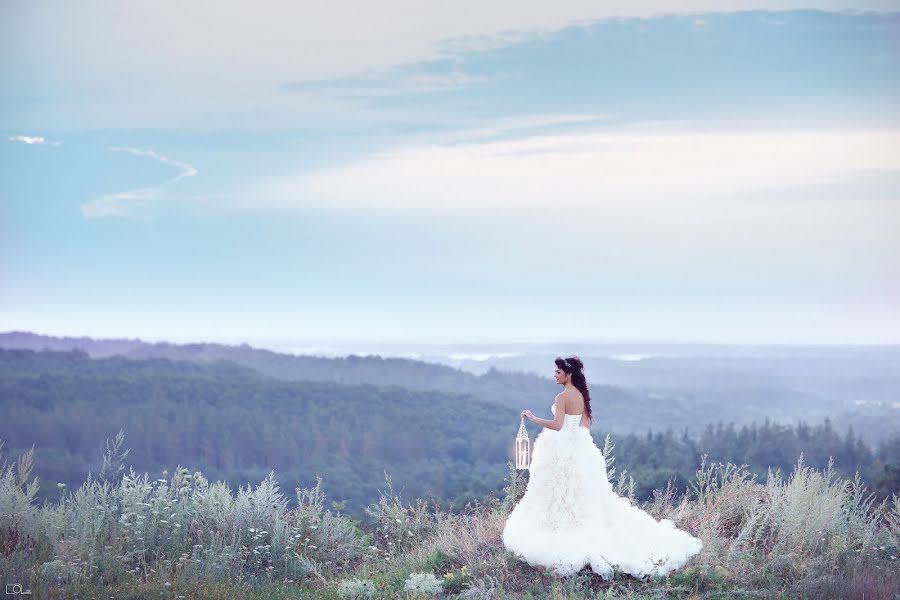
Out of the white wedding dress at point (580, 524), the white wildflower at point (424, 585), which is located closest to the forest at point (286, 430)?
the white wedding dress at point (580, 524)

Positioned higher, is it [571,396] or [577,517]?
[571,396]

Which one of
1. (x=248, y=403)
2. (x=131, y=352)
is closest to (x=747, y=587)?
(x=248, y=403)

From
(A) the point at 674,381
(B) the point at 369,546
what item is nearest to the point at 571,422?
(B) the point at 369,546

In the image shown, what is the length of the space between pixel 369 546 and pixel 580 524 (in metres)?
3.37

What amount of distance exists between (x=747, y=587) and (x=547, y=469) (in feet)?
7.39

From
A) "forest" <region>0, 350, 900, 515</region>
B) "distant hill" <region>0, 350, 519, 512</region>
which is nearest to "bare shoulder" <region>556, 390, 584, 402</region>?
"forest" <region>0, 350, 900, 515</region>

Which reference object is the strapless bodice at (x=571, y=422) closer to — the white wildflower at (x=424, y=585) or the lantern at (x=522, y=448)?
the lantern at (x=522, y=448)

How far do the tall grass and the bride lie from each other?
0.60ft

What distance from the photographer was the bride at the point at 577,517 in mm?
8844

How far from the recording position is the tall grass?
8.66 metres

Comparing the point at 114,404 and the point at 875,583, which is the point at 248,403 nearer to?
the point at 114,404

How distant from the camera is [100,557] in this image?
936 cm

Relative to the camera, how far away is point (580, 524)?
9.12 meters

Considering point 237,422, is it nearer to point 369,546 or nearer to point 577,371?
point 369,546
